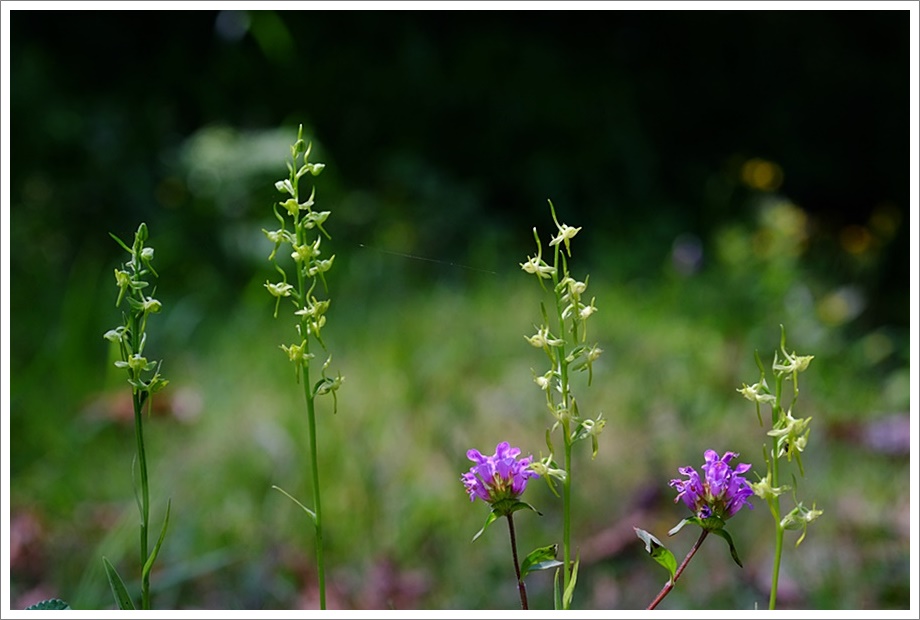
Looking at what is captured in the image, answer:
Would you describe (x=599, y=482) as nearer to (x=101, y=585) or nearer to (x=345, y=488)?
(x=345, y=488)

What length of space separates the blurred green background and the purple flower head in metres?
0.16

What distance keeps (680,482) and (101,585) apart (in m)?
1.06

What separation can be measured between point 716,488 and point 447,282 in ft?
7.53

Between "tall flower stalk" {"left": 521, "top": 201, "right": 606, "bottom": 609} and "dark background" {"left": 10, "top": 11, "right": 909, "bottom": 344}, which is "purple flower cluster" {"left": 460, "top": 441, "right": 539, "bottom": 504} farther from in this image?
"dark background" {"left": 10, "top": 11, "right": 909, "bottom": 344}

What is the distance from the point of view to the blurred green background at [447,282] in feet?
5.27

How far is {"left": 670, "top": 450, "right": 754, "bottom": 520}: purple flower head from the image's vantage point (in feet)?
1.35

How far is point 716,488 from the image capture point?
0.41 m

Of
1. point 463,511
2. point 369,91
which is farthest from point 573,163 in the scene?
point 463,511

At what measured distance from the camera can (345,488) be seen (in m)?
1.74

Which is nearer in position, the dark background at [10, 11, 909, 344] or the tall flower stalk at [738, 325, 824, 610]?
the tall flower stalk at [738, 325, 824, 610]

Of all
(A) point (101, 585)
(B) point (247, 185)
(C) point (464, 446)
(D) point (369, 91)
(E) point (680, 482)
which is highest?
(D) point (369, 91)

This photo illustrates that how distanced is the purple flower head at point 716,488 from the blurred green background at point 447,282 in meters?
0.16

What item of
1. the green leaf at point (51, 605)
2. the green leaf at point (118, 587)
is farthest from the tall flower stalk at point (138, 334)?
the green leaf at point (51, 605)

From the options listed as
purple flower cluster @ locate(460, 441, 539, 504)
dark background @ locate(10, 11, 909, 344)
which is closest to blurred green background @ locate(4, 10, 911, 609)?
dark background @ locate(10, 11, 909, 344)
